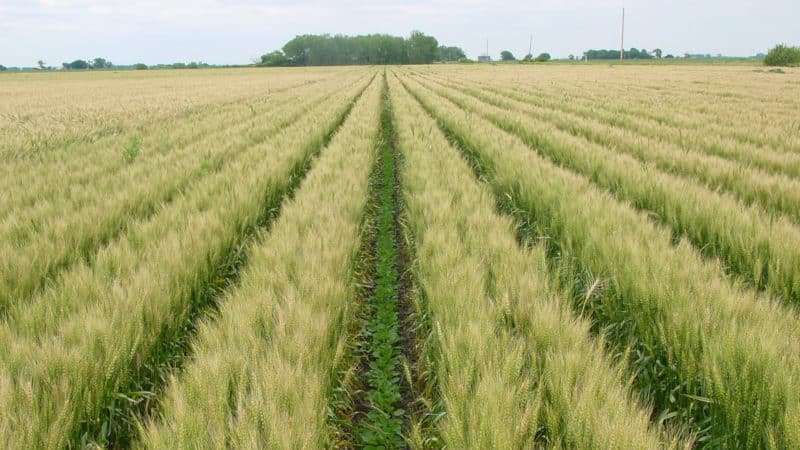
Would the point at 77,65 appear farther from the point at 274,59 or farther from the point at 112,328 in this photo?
the point at 112,328

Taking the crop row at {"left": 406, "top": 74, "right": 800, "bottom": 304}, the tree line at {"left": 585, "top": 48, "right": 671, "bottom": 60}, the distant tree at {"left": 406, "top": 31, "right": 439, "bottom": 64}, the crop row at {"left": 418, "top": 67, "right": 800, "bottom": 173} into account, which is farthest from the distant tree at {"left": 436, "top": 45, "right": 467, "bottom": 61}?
the crop row at {"left": 406, "top": 74, "right": 800, "bottom": 304}

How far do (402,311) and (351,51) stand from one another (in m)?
127

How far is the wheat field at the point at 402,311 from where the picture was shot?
4.33ft

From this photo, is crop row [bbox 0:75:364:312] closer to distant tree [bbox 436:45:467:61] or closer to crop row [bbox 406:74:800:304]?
crop row [bbox 406:74:800:304]

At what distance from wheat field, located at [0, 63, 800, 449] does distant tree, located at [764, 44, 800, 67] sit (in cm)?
5588

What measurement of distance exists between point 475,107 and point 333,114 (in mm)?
3722

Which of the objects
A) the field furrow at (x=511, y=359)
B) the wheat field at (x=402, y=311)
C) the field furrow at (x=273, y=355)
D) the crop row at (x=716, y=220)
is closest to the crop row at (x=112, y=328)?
the wheat field at (x=402, y=311)

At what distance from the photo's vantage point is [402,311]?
2922 millimetres

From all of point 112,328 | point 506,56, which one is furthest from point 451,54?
point 112,328

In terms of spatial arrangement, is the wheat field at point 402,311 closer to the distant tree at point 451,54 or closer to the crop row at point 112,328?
the crop row at point 112,328

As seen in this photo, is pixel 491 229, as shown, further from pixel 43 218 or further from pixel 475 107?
pixel 475 107

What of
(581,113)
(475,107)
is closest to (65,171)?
(475,107)

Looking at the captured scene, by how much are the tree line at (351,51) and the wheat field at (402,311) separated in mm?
119140

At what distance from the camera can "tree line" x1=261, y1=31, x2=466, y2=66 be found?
11681 centimetres
